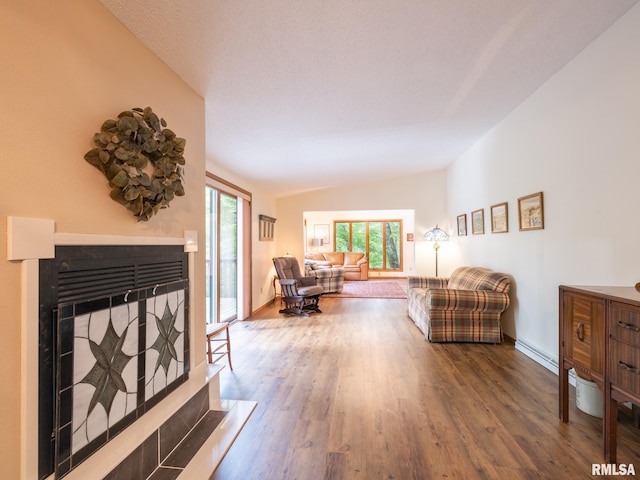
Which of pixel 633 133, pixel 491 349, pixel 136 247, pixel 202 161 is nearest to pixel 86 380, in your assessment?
pixel 136 247

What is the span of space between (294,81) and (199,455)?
91.1 inches

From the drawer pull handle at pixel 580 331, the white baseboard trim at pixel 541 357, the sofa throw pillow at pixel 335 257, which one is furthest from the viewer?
the sofa throw pillow at pixel 335 257

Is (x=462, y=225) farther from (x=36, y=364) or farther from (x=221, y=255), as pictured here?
(x=36, y=364)

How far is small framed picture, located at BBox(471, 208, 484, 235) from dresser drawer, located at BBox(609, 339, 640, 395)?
9.45 ft

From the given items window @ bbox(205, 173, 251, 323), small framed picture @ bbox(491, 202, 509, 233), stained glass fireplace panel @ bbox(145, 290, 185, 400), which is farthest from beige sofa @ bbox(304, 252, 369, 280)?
stained glass fireplace panel @ bbox(145, 290, 185, 400)

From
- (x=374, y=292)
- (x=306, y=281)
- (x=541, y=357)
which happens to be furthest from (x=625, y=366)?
(x=374, y=292)

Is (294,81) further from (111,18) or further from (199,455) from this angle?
(199,455)

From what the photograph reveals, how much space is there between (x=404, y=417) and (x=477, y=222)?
10.8 ft

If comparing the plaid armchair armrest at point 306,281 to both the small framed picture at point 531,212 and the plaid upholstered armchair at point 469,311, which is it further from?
the small framed picture at point 531,212

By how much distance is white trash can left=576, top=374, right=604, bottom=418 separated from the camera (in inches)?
78.5

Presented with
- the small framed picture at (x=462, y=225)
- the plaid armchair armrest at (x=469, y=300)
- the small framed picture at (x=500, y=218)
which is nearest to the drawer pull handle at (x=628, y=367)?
the plaid armchair armrest at (x=469, y=300)

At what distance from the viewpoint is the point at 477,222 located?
4434mm

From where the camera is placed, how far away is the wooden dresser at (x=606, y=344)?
1487mm

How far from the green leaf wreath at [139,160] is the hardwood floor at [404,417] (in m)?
1.47
